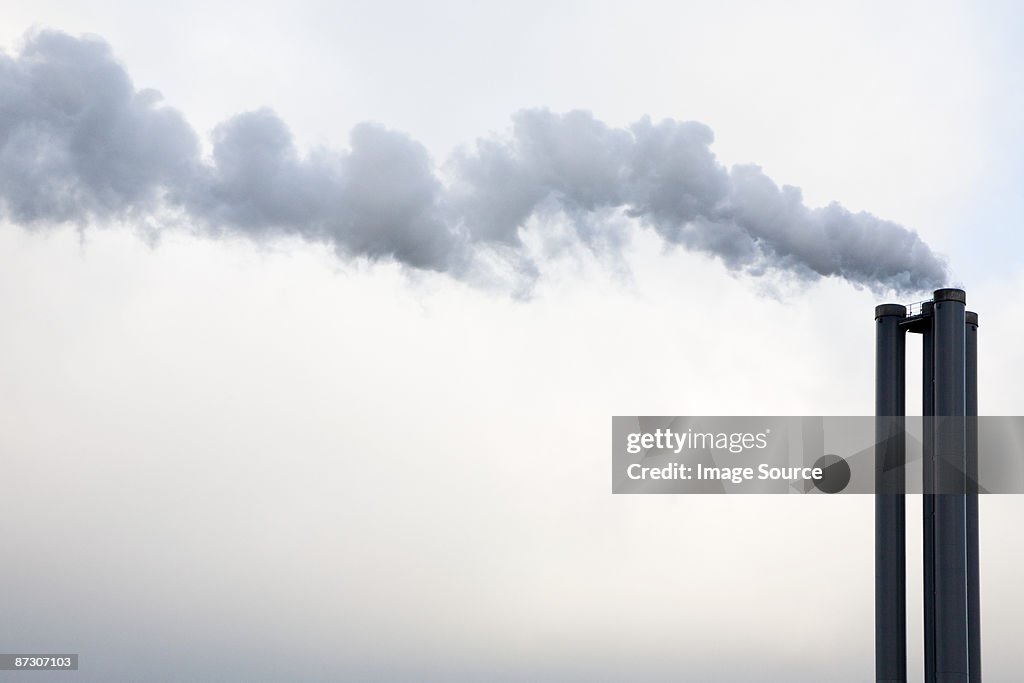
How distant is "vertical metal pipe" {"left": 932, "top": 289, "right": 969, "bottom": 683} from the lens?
4831 cm

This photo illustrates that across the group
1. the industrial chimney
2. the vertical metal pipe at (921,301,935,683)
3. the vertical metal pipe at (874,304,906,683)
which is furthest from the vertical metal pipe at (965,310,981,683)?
the vertical metal pipe at (874,304,906,683)

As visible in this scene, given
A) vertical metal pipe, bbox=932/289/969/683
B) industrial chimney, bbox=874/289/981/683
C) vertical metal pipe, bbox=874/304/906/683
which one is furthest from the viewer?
vertical metal pipe, bbox=874/304/906/683

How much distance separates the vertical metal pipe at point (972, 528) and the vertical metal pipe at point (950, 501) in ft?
0.91

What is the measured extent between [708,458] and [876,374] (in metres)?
8.56

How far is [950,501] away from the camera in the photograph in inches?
1937

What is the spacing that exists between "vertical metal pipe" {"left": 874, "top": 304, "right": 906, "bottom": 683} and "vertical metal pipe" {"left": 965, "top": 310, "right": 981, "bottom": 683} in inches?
100

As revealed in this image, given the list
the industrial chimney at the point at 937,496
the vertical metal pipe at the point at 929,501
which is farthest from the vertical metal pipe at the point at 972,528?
the vertical metal pipe at the point at 929,501

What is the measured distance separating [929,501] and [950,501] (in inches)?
46.1

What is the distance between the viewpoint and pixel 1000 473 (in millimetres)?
51062

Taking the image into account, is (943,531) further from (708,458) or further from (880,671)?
(708,458)

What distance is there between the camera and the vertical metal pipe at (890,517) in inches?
1970

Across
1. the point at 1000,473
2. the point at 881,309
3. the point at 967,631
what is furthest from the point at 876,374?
the point at 967,631

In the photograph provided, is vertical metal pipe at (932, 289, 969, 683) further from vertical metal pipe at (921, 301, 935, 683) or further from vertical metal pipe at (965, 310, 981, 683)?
vertical metal pipe at (921, 301, 935, 683)

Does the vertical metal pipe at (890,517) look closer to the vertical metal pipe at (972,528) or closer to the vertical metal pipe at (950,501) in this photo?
the vertical metal pipe at (950,501)
